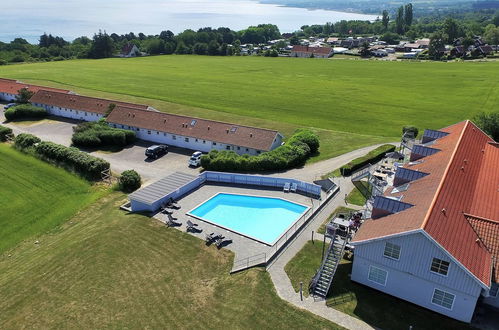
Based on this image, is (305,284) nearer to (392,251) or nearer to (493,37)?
(392,251)

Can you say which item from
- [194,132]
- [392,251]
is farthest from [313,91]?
[392,251]

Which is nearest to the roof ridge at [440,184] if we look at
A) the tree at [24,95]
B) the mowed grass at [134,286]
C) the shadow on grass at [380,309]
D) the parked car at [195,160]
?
the shadow on grass at [380,309]

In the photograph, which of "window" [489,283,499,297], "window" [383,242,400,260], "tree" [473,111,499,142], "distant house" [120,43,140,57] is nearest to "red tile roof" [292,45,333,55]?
"distant house" [120,43,140,57]

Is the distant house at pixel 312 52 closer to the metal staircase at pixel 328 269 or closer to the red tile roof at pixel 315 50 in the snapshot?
the red tile roof at pixel 315 50

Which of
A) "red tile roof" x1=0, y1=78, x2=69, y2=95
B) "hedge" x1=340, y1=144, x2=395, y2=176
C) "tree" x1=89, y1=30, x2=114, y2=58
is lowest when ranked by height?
"hedge" x1=340, y1=144, x2=395, y2=176

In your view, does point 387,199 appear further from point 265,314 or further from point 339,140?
point 339,140

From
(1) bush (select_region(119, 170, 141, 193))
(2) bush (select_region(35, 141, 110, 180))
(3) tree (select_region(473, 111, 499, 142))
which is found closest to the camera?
(1) bush (select_region(119, 170, 141, 193))

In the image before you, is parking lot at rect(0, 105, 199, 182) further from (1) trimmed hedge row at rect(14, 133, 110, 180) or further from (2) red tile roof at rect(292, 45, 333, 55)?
(2) red tile roof at rect(292, 45, 333, 55)
